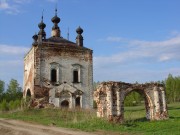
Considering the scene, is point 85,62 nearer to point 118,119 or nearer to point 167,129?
point 118,119

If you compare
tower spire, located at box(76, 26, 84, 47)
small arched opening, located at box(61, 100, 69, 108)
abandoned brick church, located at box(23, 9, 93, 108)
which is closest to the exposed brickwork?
abandoned brick church, located at box(23, 9, 93, 108)

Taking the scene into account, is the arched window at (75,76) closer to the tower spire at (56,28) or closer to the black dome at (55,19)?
the tower spire at (56,28)

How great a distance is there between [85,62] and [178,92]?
2911 cm

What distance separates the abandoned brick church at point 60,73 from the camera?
2675 cm

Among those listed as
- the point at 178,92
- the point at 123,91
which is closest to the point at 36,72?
the point at 123,91

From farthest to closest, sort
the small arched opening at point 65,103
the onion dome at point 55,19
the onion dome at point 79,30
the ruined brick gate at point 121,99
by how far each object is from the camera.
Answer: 1. the onion dome at point 55,19
2. the onion dome at point 79,30
3. the small arched opening at point 65,103
4. the ruined brick gate at point 121,99

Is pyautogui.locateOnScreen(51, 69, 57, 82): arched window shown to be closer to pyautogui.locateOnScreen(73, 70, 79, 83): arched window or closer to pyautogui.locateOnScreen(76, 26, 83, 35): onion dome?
pyautogui.locateOnScreen(73, 70, 79, 83): arched window

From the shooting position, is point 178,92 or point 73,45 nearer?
point 73,45

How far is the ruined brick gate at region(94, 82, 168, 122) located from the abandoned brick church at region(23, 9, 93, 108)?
33.6ft

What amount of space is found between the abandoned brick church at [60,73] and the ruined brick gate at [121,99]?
33.6 ft

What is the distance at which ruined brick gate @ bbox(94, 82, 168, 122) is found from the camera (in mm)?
16375

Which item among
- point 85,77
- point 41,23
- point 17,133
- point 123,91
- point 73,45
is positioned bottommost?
point 17,133

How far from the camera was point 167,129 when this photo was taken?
13.1 m

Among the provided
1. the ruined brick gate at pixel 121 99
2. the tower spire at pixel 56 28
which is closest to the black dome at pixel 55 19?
the tower spire at pixel 56 28
